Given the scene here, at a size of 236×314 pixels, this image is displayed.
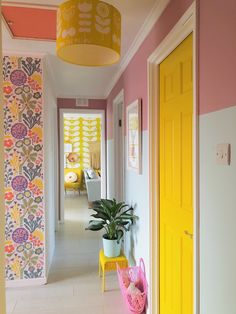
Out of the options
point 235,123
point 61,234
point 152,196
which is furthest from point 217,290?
point 61,234

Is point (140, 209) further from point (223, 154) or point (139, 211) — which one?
point (223, 154)

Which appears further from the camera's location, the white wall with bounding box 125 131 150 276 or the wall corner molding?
the white wall with bounding box 125 131 150 276

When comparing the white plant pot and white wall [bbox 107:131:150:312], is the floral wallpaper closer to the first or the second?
the white plant pot

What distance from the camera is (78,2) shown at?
1.26 m

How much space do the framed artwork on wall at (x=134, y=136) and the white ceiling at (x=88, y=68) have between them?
0.62 metres

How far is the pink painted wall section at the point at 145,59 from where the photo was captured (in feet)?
5.37

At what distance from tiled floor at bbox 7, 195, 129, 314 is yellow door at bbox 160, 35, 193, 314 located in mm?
650

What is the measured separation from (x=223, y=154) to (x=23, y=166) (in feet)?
7.18

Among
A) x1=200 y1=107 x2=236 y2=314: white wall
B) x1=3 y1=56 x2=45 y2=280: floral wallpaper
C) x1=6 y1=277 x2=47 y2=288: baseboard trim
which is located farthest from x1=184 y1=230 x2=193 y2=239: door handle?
x1=6 y1=277 x2=47 y2=288: baseboard trim

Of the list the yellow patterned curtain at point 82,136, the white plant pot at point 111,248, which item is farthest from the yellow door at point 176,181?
the yellow patterned curtain at point 82,136

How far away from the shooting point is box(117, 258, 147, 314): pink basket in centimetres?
229

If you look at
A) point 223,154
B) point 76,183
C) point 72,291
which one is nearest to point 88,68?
point 72,291

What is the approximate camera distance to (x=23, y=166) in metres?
2.77

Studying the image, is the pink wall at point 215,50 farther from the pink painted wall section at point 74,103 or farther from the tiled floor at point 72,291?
the pink painted wall section at point 74,103
